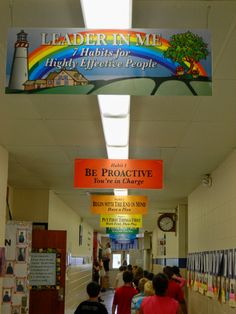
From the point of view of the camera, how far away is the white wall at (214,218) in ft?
27.7

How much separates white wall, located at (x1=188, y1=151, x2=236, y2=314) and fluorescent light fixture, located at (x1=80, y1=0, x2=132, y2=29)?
489cm

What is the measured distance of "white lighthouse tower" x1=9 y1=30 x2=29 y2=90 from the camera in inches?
145

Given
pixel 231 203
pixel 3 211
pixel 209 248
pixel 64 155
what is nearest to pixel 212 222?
pixel 209 248

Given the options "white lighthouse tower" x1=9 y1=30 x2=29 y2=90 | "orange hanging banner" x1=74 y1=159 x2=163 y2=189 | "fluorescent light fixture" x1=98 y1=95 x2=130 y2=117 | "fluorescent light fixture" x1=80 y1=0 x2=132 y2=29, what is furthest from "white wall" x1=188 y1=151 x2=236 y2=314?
"white lighthouse tower" x1=9 y1=30 x2=29 y2=90

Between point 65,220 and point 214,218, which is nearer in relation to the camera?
point 214,218

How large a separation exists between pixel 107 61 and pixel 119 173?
4672 millimetres

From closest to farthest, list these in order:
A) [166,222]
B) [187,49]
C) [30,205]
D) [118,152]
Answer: [187,49] < [118,152] < [30,205] < [166,222]

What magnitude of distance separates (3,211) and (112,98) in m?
3.63

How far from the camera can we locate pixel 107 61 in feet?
12.1

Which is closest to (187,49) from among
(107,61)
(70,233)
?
(107,61)

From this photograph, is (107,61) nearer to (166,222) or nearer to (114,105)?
(114,105)

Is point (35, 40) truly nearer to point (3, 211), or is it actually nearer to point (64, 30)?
point (64, 30)

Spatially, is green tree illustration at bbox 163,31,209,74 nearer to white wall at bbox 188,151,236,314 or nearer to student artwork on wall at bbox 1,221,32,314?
white wall at bbox 188,151,236,314

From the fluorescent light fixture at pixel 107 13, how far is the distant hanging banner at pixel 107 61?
15 centimetres
